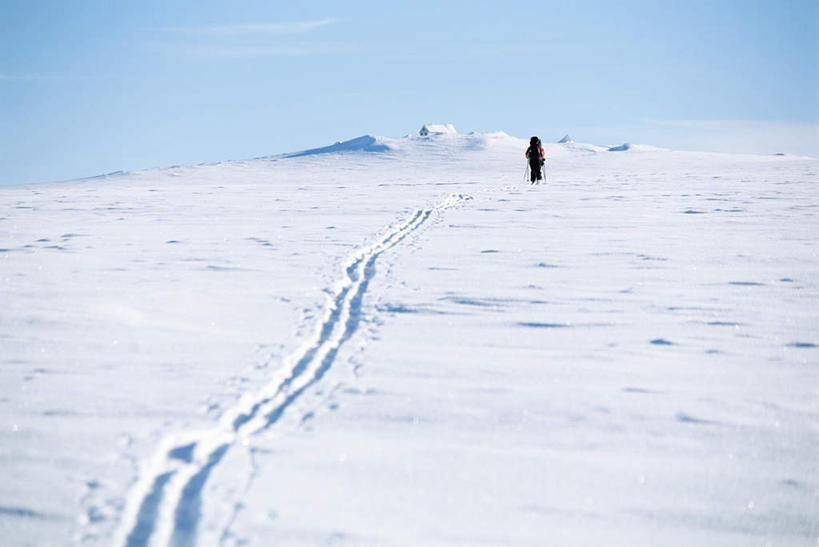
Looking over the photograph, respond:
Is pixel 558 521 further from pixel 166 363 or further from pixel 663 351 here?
pixel 166 363

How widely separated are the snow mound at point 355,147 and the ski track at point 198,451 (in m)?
35.8

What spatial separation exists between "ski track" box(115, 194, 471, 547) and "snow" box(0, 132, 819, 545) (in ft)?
0.05

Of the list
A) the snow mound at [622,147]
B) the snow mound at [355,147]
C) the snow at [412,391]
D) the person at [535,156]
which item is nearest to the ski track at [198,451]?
the snow at [412,391]

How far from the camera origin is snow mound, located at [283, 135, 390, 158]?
41084 millimetres

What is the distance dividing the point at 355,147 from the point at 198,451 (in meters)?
40.8

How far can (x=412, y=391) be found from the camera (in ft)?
14.4

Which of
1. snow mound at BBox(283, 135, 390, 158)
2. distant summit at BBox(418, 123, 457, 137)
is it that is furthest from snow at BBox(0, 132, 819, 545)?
distant summit at BBox(418, 123, 457, 137)

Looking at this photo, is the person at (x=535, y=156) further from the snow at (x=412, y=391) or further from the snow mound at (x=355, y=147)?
the snow mound at (x=355, y=147)

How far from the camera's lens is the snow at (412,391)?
10.00 feet

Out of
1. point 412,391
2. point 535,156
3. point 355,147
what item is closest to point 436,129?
point 355,147

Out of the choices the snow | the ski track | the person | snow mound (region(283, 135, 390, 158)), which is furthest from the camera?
snow mound (region(283, 135, 390, 158))

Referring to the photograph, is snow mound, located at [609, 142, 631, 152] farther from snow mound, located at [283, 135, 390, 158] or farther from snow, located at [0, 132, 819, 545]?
snow, located at [0, 132, 819, 545]

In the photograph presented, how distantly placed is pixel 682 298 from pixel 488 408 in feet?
11.8

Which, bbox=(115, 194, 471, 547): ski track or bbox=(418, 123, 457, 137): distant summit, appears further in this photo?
bbox=(418, 123, 457, 137): distant summit
